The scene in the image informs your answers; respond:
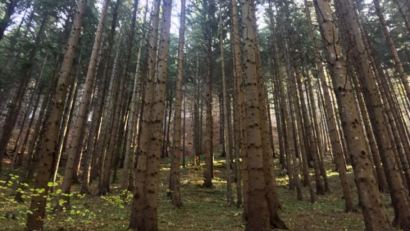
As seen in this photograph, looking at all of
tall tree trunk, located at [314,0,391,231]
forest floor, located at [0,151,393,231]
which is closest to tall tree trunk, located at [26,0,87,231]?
forest floor, located at [0,151,393,231]

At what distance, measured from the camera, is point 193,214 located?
32.9 feet

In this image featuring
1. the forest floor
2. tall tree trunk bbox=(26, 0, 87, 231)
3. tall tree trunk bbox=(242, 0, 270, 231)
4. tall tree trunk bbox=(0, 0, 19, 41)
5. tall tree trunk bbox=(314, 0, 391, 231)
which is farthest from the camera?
tall tree trunk bbox=(0, 0, 19, 41)

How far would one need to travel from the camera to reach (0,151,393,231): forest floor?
7348 mm

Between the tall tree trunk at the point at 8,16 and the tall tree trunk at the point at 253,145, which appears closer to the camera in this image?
the tall tree trunk at the point at 253,145

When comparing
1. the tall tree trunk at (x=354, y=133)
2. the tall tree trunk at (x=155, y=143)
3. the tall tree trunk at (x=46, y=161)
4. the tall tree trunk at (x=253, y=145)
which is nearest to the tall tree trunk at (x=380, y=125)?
the tall tree trunk at (x=354, y=133)

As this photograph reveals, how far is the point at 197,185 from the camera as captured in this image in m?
17.1

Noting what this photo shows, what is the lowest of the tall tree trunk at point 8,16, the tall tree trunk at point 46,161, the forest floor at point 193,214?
the forest floor at point 193,214

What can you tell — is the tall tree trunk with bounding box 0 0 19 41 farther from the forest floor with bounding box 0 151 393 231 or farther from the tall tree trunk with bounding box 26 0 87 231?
the tall tree trunk with bounding box 26 0 87 231

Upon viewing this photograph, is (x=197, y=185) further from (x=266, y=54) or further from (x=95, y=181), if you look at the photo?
(x=266, y=54)

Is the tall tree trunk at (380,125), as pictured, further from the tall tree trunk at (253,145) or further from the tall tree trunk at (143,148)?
the tall tree trunk at (143,148)

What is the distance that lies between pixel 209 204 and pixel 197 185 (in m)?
A: 4.88

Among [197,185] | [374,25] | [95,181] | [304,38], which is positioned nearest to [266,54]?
[304,38]

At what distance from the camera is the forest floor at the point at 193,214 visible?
289 inches

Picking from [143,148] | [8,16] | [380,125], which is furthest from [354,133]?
[8,16]
